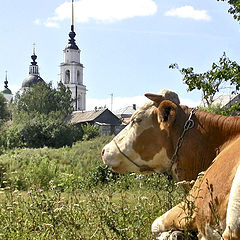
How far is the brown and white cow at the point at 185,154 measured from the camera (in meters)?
3.69

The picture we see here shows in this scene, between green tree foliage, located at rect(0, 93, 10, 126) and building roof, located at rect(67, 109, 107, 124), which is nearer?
building roof, located at rect(67, 109, 107, 124)

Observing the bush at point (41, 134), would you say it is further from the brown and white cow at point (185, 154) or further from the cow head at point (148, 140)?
the brown and white cow at point (185, 154)

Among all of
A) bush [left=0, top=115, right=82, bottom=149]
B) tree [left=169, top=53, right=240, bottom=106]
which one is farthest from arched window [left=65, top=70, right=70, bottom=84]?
tree [left=169, top=53, right=240, bottom=106]

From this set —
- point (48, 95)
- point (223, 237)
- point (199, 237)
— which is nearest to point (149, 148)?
point (199, 237)

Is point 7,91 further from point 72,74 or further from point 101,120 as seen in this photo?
point 101,120

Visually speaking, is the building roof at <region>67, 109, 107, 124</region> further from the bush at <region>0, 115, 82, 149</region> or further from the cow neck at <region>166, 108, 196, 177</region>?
the cow neck at <region>166, 108, 196, 177</region>

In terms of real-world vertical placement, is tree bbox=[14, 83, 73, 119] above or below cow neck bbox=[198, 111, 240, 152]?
above

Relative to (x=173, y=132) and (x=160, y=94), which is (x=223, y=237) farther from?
(x=160, y=94)

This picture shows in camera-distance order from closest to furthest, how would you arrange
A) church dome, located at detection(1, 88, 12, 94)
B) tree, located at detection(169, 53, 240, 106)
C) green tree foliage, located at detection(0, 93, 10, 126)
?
tree, located at detection(169, 53, 240, 106)
green tree foliage, located at detection(0, 93, 10, 126)
church dome, located at detection(1, 88, 12, 94)

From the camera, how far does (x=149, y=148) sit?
4914 mm

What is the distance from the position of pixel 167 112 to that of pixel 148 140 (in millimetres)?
351


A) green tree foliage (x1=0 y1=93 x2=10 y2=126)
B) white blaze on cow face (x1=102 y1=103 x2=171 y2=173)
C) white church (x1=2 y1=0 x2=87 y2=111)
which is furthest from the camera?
white church (x1=2 y1=0 x2=87 y2=111)

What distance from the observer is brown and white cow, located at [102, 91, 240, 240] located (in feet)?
12.1

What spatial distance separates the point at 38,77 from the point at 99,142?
101706 millimetres
